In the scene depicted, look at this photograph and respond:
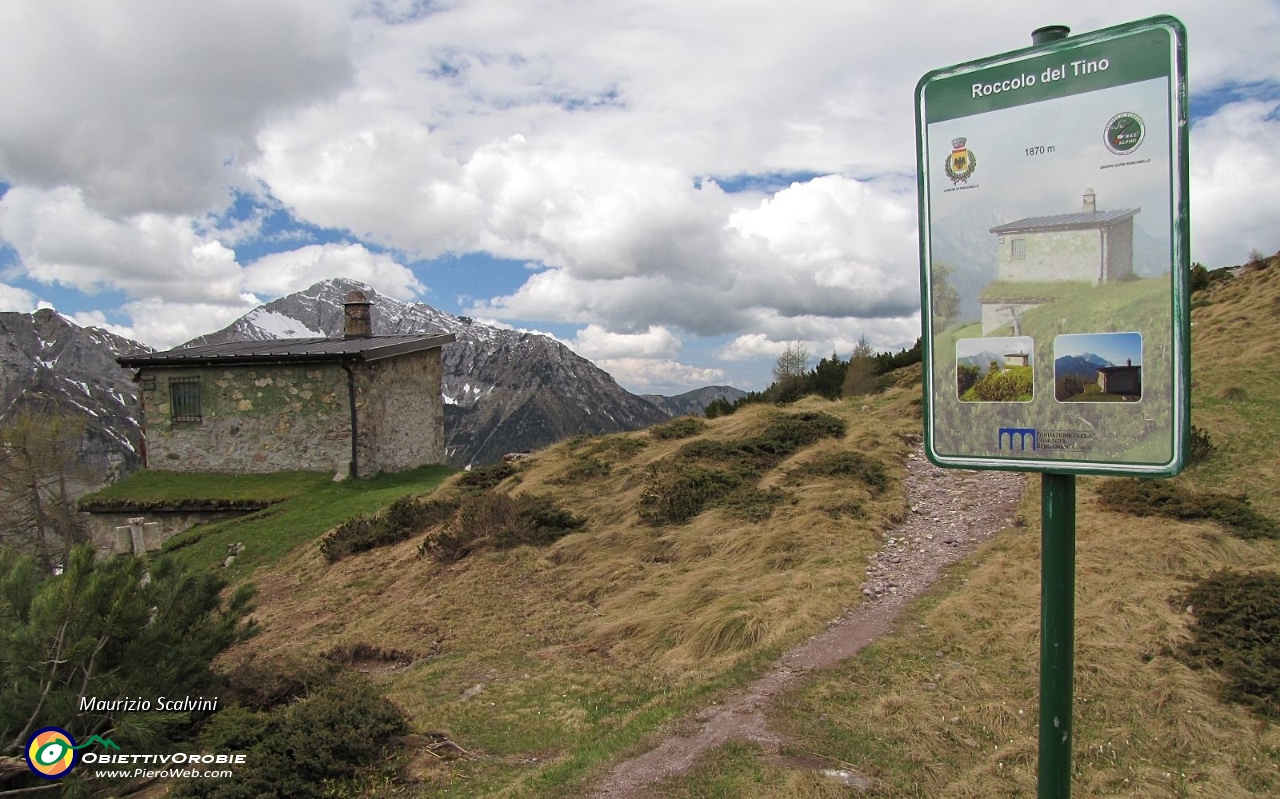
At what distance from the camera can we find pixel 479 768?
5.04 metres

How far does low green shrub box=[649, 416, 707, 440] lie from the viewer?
1691cm

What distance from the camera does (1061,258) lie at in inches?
93.7

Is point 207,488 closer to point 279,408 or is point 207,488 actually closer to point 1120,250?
point 279,408

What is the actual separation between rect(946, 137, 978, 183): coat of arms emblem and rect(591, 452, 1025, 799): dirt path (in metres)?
3.47

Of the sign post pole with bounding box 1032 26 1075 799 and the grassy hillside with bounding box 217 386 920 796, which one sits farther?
the grassy hillside with bounding box 217 386 920 796

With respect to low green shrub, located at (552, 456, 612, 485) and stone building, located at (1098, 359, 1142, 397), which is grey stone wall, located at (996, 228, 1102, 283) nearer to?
stone building, located at (1098, 359, 1142, 397)

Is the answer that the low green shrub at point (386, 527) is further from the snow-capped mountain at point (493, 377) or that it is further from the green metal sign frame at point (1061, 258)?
the snow-capped mountain at point (493, 377)

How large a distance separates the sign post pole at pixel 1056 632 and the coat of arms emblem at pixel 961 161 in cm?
102

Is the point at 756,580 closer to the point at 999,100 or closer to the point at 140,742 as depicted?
the point at 140,742

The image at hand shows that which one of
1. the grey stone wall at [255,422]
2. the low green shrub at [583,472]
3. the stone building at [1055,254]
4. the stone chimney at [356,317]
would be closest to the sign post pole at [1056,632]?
the stone building at [1055,254]

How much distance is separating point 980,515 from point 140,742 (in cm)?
968

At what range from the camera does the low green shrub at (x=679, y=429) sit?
55.5ft

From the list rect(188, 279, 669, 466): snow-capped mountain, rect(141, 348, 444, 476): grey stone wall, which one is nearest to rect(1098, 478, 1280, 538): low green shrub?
rect(141, 348, 444, 476): grey stone wall

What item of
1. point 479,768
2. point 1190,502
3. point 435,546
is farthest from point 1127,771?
point 435,546
